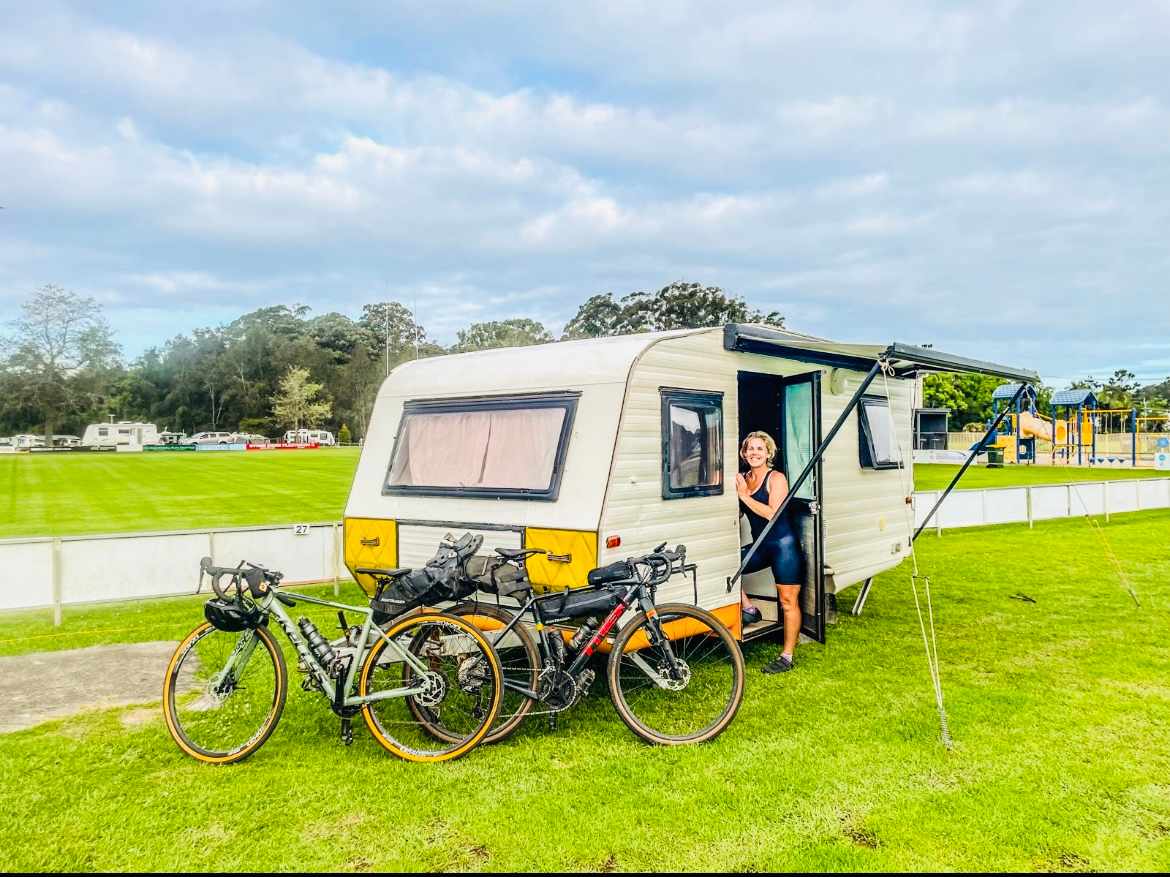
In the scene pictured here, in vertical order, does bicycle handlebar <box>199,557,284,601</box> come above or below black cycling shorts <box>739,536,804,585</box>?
above

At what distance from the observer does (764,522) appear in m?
6.25

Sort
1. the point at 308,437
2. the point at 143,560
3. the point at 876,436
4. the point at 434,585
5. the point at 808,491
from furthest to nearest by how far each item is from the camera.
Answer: the point at 308,437
the point at 143,560
the point at 876,436
the point at 808,491
the point at 434,585

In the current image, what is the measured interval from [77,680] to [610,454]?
14.5ft

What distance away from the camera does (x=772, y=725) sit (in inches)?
193

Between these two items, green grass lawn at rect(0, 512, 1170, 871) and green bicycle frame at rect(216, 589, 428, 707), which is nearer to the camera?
green grass lawn at rect(0, 512, 1170, 871)

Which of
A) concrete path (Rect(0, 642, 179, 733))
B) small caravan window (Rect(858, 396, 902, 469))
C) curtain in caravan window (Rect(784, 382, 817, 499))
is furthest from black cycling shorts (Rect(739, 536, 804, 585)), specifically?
concrete path (Rect(0, 642, 179, 733))

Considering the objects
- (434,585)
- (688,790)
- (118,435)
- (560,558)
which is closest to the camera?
(688,790)

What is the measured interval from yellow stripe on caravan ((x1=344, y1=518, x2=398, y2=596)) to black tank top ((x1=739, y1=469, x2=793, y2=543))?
2641 millimetres

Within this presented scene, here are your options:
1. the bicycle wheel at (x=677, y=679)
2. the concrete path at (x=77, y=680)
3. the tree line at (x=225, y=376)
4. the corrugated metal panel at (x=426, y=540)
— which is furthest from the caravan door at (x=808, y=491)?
the tree line at (x=225, y=376)

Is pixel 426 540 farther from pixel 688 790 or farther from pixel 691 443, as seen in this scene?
pixel 688 790

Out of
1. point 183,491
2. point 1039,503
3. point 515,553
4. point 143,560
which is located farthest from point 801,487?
point 183,491

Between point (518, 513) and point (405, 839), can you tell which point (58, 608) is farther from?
point (405, 839)

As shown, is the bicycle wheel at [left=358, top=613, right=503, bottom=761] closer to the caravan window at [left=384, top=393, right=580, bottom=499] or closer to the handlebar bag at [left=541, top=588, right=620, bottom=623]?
the handlebar bag at [left=541, top=588, right=620, bottom=623]

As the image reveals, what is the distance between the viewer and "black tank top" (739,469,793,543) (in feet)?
20.2
